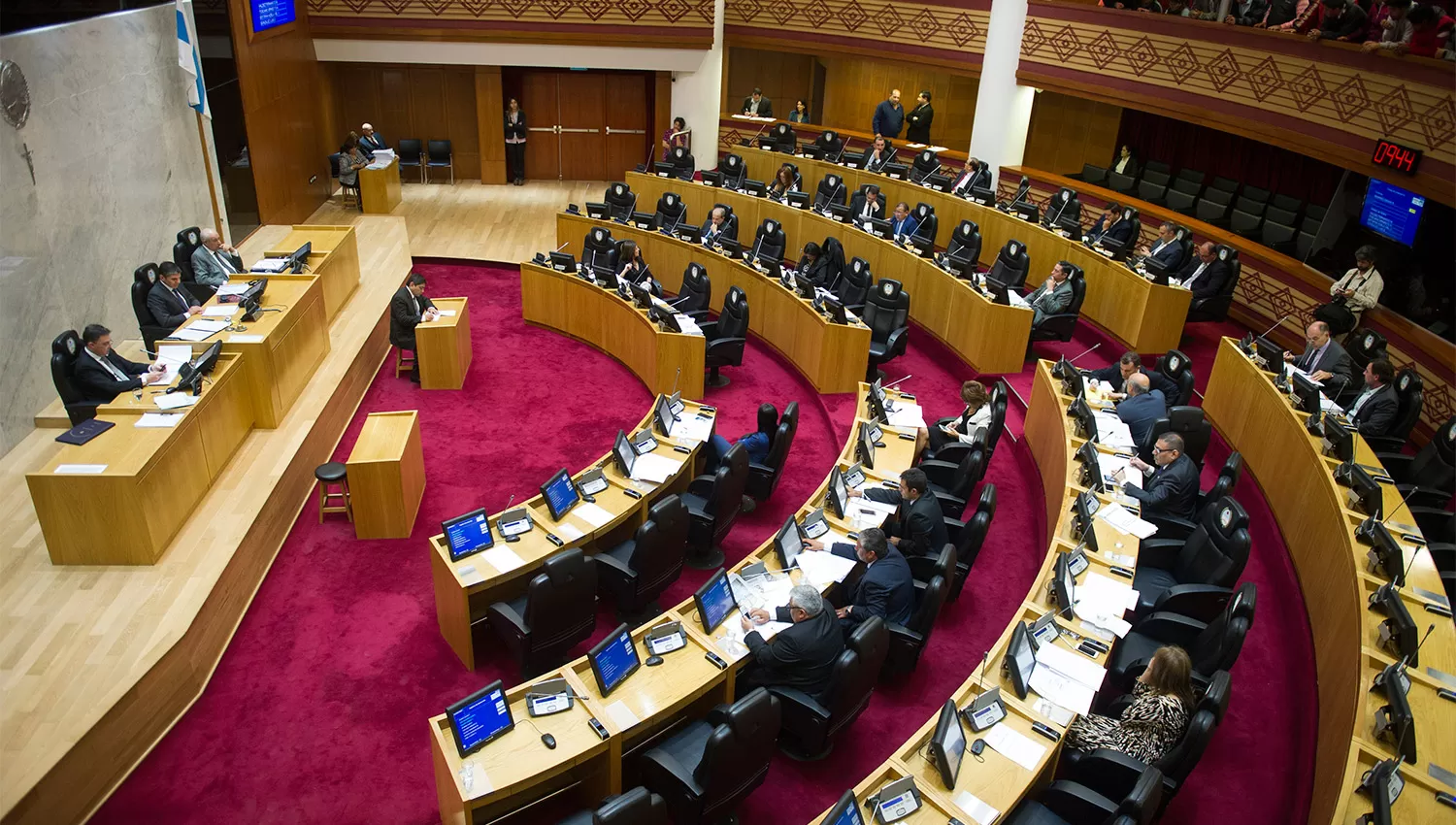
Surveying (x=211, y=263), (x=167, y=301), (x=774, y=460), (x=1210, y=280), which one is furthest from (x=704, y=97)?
(x=774, y=460)

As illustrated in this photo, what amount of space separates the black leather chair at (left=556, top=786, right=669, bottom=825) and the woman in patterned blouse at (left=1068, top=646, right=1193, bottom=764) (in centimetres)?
221

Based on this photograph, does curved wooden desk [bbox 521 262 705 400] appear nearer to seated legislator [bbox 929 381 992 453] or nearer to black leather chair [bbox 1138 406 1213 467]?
seated legislator [bbox 929 381 992 453]

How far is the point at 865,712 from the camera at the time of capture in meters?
6.32

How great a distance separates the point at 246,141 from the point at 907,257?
9.07m

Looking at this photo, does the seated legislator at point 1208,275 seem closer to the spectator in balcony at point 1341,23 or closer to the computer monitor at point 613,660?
the spectator in balcony at point 1341,23

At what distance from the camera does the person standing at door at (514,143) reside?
18391 millimetres

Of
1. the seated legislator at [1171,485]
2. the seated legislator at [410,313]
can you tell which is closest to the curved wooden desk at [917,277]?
the seated legislator at [1171,485]

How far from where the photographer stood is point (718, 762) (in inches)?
187

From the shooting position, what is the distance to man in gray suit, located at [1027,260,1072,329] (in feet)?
35.2

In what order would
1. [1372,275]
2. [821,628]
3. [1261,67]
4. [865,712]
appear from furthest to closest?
[1261,67], [1372,275], [865,712], [821,628]

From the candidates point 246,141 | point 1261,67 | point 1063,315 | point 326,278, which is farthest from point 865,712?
point 246,141

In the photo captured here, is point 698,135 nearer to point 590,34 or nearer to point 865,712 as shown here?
point 590,34

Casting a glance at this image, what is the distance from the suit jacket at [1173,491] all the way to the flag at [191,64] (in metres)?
11.1

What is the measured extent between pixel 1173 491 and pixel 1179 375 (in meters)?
2.14
